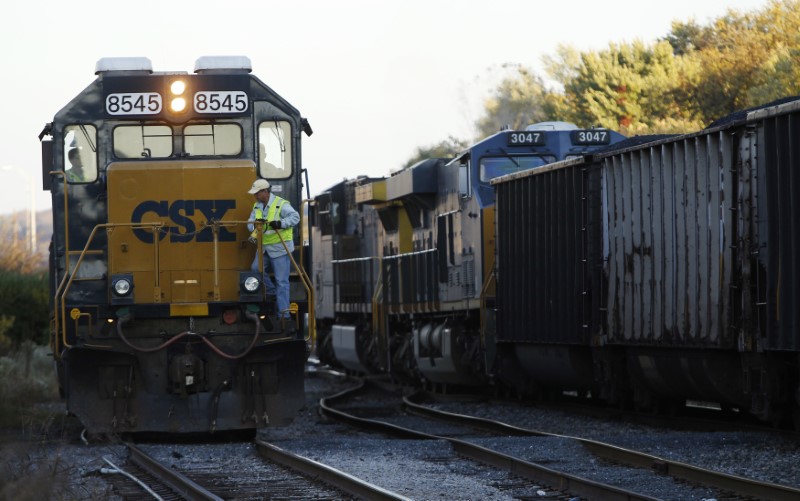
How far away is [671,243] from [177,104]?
5163mm

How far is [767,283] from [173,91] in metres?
5.94

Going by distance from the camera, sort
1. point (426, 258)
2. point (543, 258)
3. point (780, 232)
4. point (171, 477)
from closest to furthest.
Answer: point (171, 477)
point (780, 232)
point (543, 258)
point (426, 258)

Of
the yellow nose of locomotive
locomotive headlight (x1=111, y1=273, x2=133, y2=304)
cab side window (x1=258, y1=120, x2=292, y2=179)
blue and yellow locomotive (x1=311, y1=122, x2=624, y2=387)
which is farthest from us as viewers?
blue and yellow locomotive (x1=311, y1=122, x2=624, y2=387)

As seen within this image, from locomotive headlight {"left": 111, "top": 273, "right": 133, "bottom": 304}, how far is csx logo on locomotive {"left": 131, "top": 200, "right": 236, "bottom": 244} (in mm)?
658

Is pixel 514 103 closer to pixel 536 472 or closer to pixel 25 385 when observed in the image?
pixel 25 385

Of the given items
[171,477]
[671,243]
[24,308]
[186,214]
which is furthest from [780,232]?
[24,308]

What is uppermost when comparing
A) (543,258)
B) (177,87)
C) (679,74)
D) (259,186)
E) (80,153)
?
(679,74)

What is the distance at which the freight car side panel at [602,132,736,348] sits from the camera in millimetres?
12430

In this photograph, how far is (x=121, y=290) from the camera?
41.6 feet

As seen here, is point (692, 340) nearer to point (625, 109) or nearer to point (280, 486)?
point (280, 486)

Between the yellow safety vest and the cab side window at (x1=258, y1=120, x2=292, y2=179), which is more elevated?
the cab side window at (x1=258, y1=120, x2=292, y2=179)

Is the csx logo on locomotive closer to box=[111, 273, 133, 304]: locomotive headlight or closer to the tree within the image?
box=[111, 273, 133, 304]: locomotive headlight

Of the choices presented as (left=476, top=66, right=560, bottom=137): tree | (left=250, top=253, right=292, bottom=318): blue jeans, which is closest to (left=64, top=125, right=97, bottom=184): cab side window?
(left=250, top=253, right=292, bottom=318): blue jeans

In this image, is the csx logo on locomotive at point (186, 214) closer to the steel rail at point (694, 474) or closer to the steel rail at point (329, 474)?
the steel rail at point (329, 474)
